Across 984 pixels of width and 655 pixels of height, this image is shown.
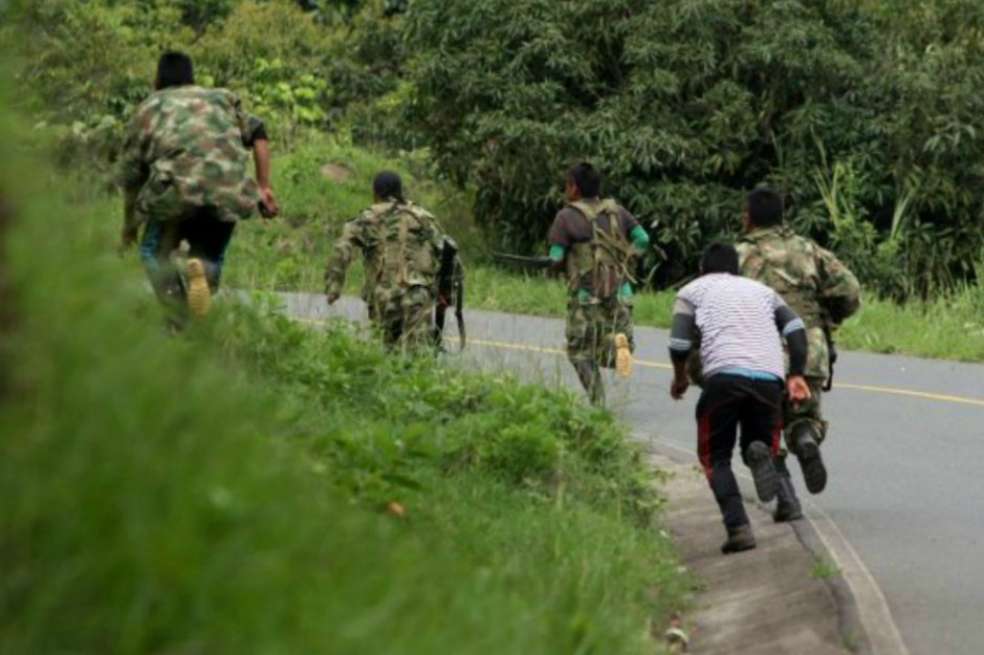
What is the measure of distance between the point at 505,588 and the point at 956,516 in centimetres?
840

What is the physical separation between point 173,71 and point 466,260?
2021cm

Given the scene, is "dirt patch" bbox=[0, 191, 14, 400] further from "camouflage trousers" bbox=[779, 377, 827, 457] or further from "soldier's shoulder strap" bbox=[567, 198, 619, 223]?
"soldier's shoulder strap" bbox=[567, 198, 619, 223]

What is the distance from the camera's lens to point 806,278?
43.2ft

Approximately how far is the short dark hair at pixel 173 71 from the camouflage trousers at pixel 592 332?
150 inches

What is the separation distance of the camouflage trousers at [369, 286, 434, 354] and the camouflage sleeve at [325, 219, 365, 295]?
268 millimetres

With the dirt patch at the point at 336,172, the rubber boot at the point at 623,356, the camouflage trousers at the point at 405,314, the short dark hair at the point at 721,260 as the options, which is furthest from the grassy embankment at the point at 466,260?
the short dark hair at the point at 721,260

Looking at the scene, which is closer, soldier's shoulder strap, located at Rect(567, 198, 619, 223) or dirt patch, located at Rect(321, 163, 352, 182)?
soldier's shoulder strap, located at Rect(567, 198, 619, 223)

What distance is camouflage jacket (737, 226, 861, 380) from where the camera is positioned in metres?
13.1

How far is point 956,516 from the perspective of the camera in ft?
44.2

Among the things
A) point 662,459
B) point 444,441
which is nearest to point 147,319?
point 444,441

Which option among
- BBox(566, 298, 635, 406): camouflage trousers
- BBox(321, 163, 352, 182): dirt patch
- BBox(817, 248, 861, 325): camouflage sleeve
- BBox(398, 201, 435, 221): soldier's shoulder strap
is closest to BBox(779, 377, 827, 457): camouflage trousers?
BBox(817, 248, 861, 325): camouflage sleeve

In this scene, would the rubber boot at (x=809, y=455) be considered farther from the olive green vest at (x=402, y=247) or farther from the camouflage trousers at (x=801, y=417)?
the olive green vest at (x=402, y=247)

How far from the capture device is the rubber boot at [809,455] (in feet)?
42.0

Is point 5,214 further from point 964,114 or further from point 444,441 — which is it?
point 964,114
